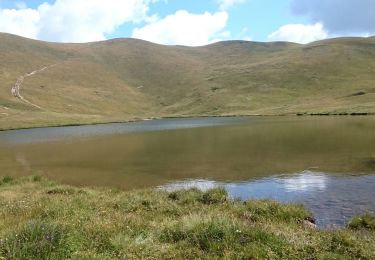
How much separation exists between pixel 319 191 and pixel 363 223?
823cm

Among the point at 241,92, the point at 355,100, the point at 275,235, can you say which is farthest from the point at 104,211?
the point at 241,92

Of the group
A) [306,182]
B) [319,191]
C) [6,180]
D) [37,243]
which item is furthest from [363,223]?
[6,180]

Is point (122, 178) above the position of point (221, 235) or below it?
below

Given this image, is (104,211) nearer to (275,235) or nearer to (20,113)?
(275,235)

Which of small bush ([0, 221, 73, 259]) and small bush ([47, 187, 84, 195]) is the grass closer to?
small bush ([0, 221, 73, 259])

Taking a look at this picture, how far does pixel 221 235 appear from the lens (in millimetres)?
11625

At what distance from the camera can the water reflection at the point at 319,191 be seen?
19.4 metres

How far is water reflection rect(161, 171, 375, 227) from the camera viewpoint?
19.4m

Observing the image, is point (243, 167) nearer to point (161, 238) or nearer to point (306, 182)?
point (306, 182)

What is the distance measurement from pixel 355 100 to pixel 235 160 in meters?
105

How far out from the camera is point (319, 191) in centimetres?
2427

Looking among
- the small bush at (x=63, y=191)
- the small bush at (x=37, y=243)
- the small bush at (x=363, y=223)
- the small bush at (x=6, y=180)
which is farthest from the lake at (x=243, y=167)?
the small bush at (x=37, y=243)

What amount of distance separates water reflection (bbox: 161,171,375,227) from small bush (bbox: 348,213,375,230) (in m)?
0.88

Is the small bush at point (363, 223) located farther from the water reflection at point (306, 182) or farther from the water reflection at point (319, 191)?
the water reflection at point (306, 182)
